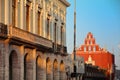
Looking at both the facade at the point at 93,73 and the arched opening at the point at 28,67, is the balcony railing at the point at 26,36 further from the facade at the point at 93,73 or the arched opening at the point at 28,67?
the facade at the point at 93,73

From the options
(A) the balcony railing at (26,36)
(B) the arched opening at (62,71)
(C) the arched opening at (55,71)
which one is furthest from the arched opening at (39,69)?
(B) the arched opening at (62,71)

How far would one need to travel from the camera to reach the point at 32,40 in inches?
1249

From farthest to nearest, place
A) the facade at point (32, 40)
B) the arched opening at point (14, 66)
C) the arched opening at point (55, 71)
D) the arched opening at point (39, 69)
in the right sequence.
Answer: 1. the arched opening at point (55, 71)
2. the arched opening at point (39, 69)
3. the arched opening at point (14, 66)
4. the facade at point (32, 40)

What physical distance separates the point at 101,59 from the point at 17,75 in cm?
7494

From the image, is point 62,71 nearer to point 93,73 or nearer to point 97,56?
point 93,73

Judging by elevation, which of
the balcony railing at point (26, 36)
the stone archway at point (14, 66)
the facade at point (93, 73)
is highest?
the balcony railing at point (26, 36)

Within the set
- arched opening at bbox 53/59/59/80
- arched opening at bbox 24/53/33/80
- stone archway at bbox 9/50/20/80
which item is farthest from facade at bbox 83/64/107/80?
stone archway at bbox 9/50/20/80

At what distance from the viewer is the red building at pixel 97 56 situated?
338 ft

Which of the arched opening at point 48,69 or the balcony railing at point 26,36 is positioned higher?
the balcony railing at point 26,36

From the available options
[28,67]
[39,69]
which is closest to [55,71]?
[39,69]

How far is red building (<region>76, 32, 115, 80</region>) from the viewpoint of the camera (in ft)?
338

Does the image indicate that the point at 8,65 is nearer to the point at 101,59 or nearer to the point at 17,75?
the point at 17,75

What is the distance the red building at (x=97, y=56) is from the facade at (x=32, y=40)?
57356mm

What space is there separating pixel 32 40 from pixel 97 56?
73913mm
